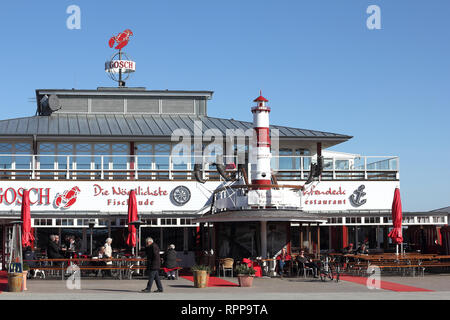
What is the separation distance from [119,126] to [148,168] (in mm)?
3398

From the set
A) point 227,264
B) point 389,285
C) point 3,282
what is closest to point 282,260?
point 227,264

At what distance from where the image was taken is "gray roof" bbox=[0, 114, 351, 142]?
3824 centimetres

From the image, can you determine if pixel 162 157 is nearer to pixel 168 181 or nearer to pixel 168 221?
pixel 168 181

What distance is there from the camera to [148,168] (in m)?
38.3

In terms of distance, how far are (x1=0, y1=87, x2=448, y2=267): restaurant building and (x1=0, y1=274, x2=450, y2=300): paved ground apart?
5.92 m

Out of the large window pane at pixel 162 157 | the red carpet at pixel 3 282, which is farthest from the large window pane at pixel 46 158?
the red carpet at pixel 3 282

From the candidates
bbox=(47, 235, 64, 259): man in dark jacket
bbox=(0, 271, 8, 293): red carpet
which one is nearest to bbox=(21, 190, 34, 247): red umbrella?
bbox=(47, 235, 64, 259): man in dark jacket

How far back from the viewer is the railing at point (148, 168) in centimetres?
3609

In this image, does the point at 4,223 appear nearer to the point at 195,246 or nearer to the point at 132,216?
the point at 132,216

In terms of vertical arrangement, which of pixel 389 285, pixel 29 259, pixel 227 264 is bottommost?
pixel 389 285

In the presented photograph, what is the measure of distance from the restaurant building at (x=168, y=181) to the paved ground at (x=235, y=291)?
5923 millimetres

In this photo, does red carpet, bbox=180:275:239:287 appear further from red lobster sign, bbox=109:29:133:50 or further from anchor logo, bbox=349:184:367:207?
red lobster sign, bbox=109:29:133:50

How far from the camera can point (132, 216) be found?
30516 millimetres

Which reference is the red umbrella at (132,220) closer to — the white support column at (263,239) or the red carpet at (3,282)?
the red carpet at (3,282)
